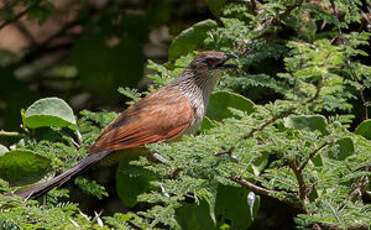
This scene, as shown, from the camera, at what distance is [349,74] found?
2768 mm

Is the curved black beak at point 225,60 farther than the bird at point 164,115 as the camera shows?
Yes

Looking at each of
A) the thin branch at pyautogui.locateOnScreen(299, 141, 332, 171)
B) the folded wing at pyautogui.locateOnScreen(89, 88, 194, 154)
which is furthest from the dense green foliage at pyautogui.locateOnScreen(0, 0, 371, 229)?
the folded wing at pyautogui.locateOnScreen(89, 88, 194, 154)

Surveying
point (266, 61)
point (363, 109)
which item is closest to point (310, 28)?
point (266, 61)

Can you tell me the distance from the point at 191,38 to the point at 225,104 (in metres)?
0.73

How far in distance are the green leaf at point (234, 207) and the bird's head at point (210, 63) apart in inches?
34.6

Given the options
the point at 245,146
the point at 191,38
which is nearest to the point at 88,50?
the point at 191,38

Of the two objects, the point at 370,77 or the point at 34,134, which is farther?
Result: the point at 34,134

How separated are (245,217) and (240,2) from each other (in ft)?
4.76

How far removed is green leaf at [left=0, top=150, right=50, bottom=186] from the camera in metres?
2.54

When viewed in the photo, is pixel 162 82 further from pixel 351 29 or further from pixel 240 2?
pixel 351 29

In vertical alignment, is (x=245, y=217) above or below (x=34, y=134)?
below

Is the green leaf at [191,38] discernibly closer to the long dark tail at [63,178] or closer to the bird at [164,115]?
the bird at [164,115]

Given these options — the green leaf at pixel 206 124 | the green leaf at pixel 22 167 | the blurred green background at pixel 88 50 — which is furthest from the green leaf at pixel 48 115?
the blurred green background at pixel 88 50

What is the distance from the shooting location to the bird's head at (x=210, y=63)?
3210mm
